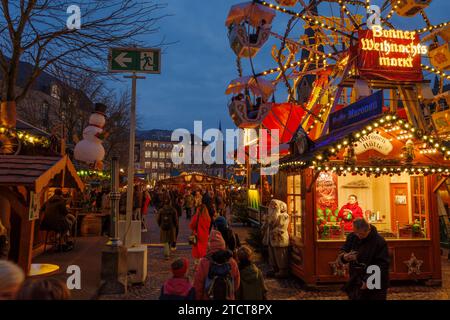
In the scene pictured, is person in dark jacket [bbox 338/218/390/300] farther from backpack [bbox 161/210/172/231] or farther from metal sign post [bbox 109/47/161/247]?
backpack [bbox 161/210/172/231]

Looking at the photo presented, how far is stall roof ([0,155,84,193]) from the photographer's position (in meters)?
6.38

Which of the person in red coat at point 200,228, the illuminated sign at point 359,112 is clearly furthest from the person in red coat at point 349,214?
the person in red coat at point 200,228

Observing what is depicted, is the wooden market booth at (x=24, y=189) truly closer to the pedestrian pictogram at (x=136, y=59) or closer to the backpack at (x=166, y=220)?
the pedestrian pictogram at (x=136, y=59)

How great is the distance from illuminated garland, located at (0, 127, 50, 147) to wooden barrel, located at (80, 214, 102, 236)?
4.97 meters

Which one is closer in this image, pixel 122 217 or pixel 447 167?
pixel 447 167

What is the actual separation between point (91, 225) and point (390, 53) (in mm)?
12555

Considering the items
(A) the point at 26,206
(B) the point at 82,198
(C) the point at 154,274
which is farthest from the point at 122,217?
(A) the point at 26,206

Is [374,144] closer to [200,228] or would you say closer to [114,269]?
[200,228]

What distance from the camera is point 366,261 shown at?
4.77 metres
